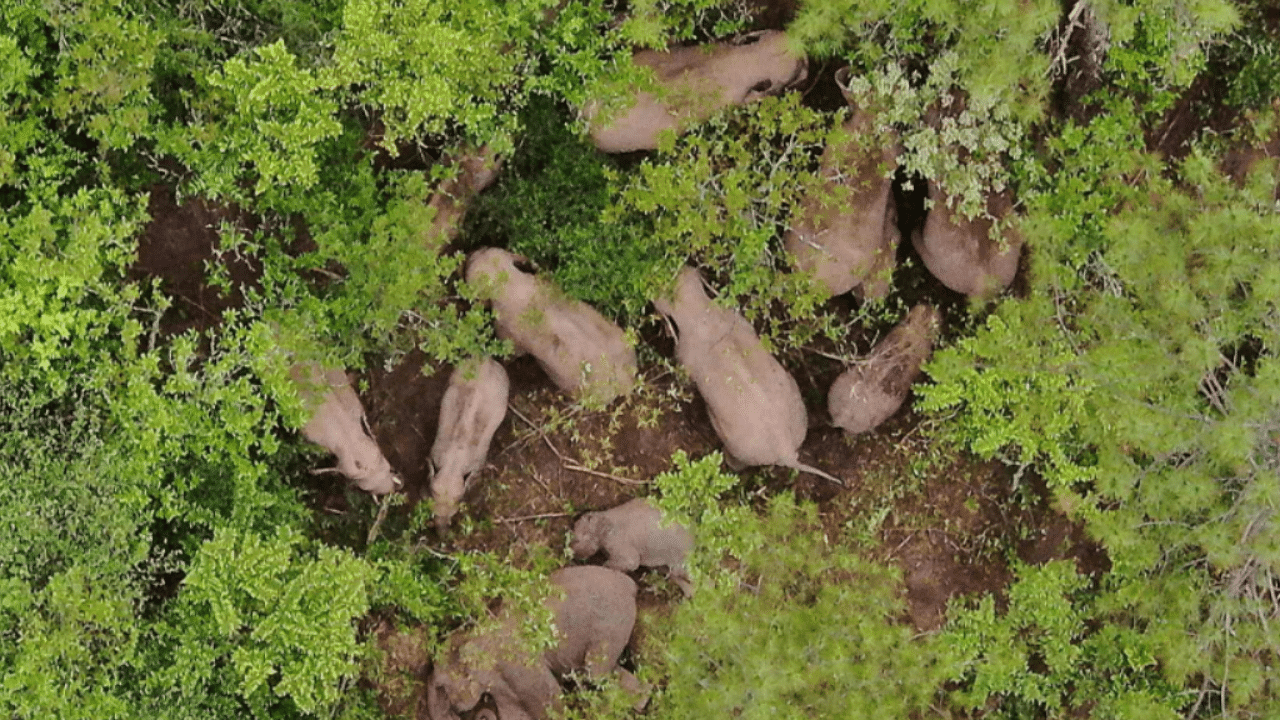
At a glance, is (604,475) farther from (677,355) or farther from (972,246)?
(972,246)

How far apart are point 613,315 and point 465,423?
118 cm

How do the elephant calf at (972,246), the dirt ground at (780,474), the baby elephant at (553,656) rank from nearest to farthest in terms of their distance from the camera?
the elephant calf at (972,246), the baby elephant at (553,656), the dirt ground at (780,474)

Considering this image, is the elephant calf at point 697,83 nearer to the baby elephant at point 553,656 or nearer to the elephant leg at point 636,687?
the baby elephant at point 553,656

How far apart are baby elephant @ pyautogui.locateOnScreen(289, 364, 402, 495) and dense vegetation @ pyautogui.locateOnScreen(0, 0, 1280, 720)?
207 mm

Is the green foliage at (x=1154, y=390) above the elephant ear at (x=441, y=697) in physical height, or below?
above

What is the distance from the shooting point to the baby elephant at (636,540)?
6703 millimetres

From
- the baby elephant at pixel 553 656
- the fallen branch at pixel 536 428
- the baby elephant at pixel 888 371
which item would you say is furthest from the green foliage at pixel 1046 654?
the fallen branch at pixel 536 428

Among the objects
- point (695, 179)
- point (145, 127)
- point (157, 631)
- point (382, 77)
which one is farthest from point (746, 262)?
point (157, 631)

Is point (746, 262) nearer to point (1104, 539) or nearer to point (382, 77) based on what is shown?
point (382, 77)

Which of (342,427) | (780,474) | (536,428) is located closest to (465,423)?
(536,428)

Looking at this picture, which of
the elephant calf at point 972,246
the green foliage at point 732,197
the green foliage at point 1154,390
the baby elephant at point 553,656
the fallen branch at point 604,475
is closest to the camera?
the green foliage at point 1154,390

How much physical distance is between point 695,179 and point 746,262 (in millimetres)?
616

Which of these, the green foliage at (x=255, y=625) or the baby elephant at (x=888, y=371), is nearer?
the green foliage at (x=255, y=625)

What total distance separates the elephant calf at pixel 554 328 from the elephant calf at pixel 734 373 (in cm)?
41
